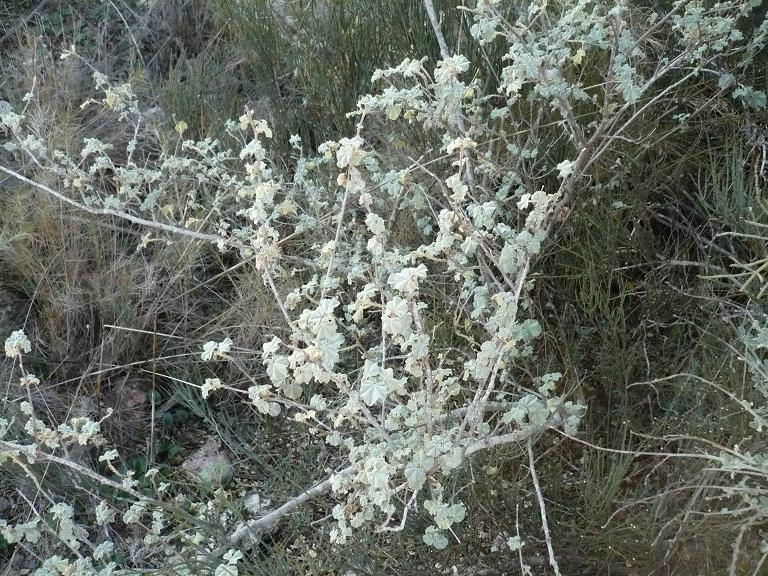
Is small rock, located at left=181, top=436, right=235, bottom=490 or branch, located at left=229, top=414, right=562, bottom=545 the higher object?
branch, located at left=229, top=414, right=562, bottom=545

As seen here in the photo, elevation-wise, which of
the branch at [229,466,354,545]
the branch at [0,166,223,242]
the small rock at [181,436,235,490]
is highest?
the branch at [0,166,223,242]

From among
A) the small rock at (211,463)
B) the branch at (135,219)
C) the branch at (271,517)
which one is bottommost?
the small rock at (211,463)

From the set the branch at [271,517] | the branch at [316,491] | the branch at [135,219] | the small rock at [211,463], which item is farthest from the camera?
the small rock at [211,463]

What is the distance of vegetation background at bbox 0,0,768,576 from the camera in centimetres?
175

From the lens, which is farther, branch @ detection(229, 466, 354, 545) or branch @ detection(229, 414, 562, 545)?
branch @ detection(229, 466, 354, 545)

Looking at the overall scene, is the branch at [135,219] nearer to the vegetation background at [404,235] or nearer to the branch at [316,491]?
the vegetation background at [404,235]

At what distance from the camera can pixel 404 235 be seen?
2.51 meters

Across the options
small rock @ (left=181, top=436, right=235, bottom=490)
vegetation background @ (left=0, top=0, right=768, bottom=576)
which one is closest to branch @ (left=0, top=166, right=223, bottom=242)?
vegetation background @ (left=0, top=0, right=768, bottom=576)

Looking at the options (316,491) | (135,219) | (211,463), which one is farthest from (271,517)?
(135,219)

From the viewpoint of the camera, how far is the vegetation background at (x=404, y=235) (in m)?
1.75

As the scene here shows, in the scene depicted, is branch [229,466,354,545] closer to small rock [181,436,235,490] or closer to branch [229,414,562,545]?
branch [229,414,562,545]

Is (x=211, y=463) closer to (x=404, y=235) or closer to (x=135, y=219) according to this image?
(x=135, y=219)

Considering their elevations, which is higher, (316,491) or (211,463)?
(316,491)

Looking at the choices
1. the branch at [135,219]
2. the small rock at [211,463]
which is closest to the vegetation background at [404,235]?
the small rock at [211,463]
